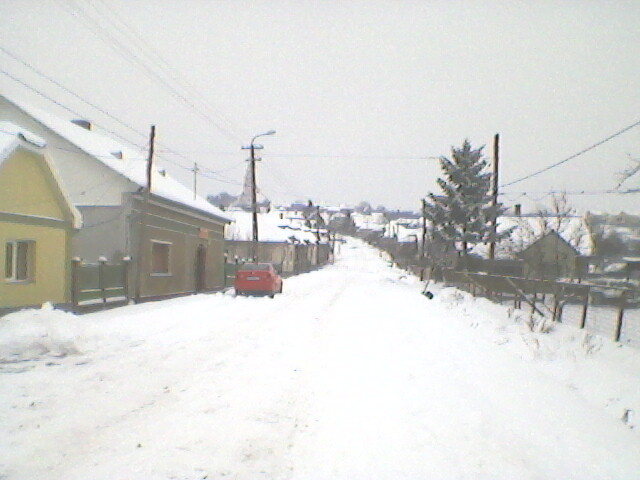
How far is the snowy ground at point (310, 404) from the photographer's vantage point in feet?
13.5

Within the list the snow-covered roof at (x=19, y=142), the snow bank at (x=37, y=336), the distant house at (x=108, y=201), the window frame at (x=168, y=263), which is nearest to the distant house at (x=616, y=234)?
the window frame at (x=168, y=263)

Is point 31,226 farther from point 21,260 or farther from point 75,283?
point 75,283

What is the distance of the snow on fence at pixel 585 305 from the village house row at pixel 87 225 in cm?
1391

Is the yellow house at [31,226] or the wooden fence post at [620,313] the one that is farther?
the yellow house at [31,226]

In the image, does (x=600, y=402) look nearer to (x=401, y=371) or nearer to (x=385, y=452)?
(x=401, y=371)

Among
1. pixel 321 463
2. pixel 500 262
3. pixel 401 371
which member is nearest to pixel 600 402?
pixel 401 371

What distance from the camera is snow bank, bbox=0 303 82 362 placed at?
800cm

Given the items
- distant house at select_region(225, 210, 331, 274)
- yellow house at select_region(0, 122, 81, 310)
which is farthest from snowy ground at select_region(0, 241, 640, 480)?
distant house at select_region(225, 210, 331, 274)

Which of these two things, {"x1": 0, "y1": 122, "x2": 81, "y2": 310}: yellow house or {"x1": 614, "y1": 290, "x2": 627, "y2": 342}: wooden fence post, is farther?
{"x1": 0, "y1": 122, "x2": 81, "y2": 310}: yellow house

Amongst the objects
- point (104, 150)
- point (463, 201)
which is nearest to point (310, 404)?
point (104, 150)

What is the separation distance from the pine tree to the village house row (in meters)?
15.7

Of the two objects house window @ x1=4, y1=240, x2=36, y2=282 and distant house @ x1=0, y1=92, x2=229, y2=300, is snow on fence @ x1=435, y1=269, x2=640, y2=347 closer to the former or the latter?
distant house @ x1=0, y1=92, x2=229, y2=300

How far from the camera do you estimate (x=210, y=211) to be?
24.6 meters

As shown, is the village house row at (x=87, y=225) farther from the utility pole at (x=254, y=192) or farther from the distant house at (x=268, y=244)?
the distant house at (x=268, y=244)
